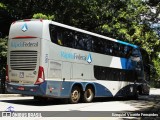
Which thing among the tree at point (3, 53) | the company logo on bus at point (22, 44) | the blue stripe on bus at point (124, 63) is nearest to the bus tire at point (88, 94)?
the blue stripe on bus at point (124, 63)

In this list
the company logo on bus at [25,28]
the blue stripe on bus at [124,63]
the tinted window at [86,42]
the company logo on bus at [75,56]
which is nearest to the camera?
the company logo on bus at [25,28]

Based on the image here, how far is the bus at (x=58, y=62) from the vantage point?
16078 mm

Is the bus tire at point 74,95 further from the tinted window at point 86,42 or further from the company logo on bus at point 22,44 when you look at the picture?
the company logo on bus at point 22,44

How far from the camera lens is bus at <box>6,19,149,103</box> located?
1608cm

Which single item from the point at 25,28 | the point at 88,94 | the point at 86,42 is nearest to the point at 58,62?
the point at 25,28

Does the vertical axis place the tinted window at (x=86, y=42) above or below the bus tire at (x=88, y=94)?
above

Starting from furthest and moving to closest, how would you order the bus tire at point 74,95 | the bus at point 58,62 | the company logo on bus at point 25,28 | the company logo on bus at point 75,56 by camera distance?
the bus tire at point 74,95 → the company logo on bus at point 75,56 → the company logo on bus at point 25,28 → the bus at point 58,62

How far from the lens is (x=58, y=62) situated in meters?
17.0

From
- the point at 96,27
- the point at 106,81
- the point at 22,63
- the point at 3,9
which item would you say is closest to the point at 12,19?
the point at 3,9

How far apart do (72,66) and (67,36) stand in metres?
1.57

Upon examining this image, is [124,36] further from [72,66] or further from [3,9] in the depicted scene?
[72,66]

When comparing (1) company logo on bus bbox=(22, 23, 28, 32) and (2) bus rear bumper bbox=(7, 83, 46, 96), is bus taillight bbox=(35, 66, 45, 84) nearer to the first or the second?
(2) bus rear bumper bbox=(7, 83, 46, 96)

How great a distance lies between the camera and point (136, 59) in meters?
25.5

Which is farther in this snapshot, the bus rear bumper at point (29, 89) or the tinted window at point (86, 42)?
the tinted window at point (86, 42)
